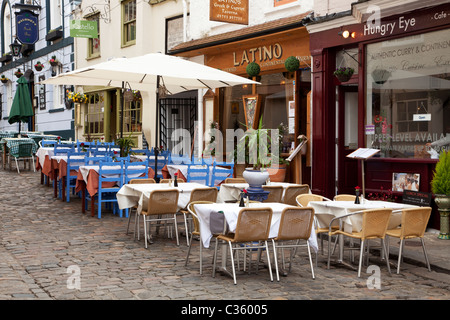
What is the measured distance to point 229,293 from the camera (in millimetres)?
5699

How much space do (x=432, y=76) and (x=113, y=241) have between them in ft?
19.3

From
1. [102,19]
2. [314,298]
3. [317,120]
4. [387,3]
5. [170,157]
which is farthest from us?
[102,19]

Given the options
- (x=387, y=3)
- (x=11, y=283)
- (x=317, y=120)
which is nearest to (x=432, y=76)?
(x=387, y=3)

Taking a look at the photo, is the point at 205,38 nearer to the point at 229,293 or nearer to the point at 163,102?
the point at 163,102

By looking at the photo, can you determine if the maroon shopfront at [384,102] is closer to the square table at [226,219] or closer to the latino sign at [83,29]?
the square table at [226,219]

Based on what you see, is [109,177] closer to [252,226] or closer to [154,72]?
[154,72]

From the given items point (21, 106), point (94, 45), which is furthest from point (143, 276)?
point (94, 45)

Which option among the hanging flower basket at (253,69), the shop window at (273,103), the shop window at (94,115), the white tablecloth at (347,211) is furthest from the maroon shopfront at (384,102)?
the shop window at (94,115)

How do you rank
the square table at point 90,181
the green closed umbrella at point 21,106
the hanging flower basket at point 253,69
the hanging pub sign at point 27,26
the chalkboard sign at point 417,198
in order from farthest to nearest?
1. the hanging pub sign at point 27,26
2. the green closed umbrella at point 21,106
3. the hanging flower basket at point 253,69
4. the square table at point 90,181
5. the chalkboard sign at point 417,198

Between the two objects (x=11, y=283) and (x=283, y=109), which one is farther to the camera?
(x=283, y=109)

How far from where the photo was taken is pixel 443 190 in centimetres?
862

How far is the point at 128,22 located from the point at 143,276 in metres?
15.8

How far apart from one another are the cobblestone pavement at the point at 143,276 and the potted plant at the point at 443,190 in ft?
6.05

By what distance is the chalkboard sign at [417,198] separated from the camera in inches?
363
